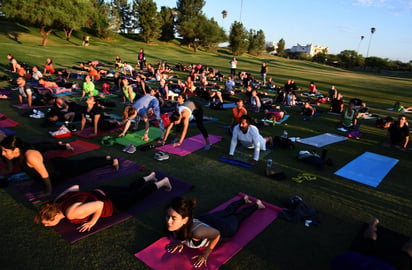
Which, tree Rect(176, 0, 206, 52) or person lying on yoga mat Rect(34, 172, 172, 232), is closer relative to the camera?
person lying on yoga mat Rect(34, 172, 172, 232)

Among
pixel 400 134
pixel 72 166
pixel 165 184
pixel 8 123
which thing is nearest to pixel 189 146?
pixel 165 184

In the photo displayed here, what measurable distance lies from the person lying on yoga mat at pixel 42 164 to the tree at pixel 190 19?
203 ft

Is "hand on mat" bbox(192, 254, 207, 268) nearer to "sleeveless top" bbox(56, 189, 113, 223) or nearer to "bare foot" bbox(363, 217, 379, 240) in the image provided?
"sleeveless top" bbox(56, 189, 113, 223)

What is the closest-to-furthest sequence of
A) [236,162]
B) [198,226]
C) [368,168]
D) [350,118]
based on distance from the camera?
[198,226], [236,162], [368,168], [350,118]

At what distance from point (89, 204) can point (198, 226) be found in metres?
1.65

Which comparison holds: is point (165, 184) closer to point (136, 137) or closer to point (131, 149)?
point (131, 149)

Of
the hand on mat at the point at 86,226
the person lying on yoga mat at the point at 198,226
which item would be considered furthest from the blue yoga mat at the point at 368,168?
the hand on mat at the point at 86,226

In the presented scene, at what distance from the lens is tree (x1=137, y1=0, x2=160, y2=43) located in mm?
56825

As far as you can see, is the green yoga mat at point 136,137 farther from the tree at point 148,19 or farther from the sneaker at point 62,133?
the tree at point 148,19

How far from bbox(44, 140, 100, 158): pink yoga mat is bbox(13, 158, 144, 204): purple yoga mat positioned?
1.29m

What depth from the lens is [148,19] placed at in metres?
56.9

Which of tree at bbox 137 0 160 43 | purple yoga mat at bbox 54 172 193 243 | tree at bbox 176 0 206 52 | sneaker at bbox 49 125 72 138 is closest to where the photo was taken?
purple yoga mat at bbox 54 172 193 243

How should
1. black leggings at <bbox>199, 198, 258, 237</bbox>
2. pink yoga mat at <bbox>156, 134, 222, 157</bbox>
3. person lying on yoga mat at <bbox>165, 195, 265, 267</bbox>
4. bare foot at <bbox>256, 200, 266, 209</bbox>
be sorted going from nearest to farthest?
person lying on yoga mat at <bbox>165, 195, 265, 267</bbox>, black leggings at <bbox>199, 198, 258, 237</bbox>, bare foot at <bbox>256, 200, 266, 209</bbox>, pink yoga mat at <bbox>156, 134, 222, 157</bbox>

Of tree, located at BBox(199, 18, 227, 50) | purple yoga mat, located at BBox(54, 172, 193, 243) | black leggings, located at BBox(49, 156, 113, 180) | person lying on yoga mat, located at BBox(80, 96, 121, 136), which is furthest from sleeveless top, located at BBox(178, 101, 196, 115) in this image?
tree, located at BBox(199, 18, 227, 50)
